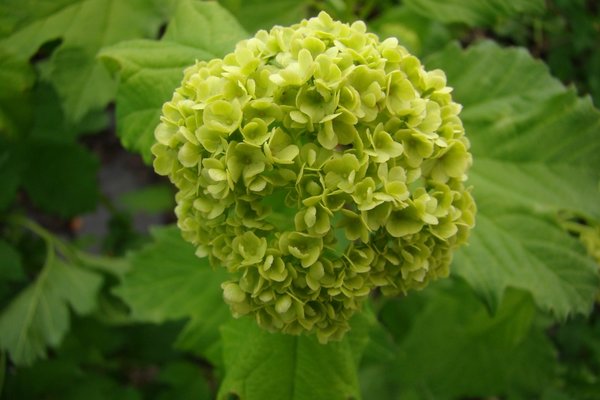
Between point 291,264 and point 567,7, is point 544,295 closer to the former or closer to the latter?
point 291,264

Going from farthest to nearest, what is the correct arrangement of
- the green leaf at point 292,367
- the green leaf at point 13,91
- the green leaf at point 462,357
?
1. the green leaf at point 462,357
2. the green leaf at point 13,91
3. the green leaf at point 292,367

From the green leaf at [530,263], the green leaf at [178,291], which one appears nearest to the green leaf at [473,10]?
the green leaf at [530,263]

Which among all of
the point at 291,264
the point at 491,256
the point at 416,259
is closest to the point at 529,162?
the point at 491,256

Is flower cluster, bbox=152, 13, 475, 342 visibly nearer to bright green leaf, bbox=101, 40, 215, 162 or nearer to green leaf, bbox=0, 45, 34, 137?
bright green leaf, bbox=101, 40, 215, 162

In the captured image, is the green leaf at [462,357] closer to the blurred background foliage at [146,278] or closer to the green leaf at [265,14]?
the blurred background foliage at [146,278]

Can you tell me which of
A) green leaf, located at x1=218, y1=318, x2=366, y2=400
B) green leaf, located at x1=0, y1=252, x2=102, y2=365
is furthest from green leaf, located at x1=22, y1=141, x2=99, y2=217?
green leaf, located at x1=218, y1=318, x2=366, y2=400

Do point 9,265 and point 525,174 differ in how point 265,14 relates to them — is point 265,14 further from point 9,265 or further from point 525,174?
point 9,265

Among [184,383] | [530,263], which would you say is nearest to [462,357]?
[530,263]
